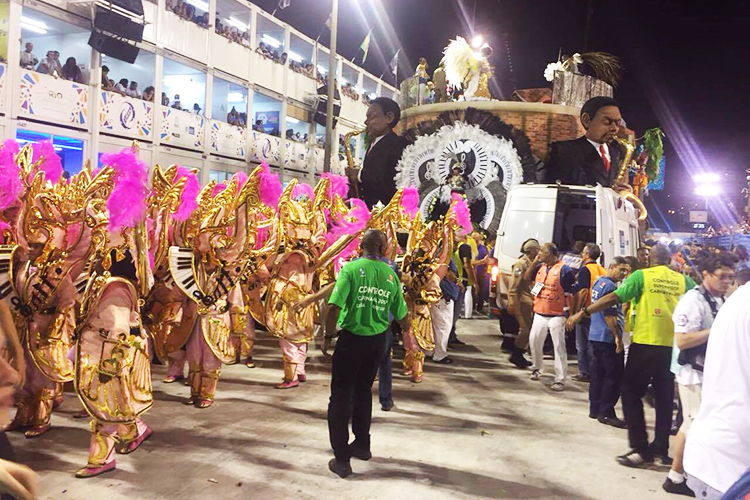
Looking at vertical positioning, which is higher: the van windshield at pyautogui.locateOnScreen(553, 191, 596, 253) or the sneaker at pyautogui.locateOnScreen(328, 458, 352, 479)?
the van windshield at pyautogui.locateOnScreen(553, 191, 596, 253)

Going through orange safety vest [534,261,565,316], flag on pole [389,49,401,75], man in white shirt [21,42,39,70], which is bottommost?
orange safety vest [534,261,565,316]

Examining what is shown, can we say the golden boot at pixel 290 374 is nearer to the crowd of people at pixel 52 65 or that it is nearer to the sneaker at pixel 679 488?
the sneaker at pixel 679 488

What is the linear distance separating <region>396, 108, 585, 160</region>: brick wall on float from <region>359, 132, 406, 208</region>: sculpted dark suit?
2931 mm

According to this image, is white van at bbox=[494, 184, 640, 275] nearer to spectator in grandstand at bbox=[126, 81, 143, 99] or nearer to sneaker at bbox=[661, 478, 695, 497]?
sneaker at bbox=[661, 478, 695, 497]

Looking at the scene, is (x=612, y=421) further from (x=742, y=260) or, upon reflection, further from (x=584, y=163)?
(x=584, y=163)

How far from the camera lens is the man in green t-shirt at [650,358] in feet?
16.3

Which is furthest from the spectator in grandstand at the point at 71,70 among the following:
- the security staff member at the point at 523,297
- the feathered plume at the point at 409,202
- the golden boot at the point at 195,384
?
the security staff member at the point at 523,297

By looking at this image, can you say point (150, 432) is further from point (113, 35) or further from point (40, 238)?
point (113, 35)

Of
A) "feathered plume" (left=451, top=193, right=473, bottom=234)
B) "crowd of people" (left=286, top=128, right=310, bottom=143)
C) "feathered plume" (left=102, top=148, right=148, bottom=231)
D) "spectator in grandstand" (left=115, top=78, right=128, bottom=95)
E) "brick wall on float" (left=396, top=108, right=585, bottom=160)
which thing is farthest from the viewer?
"crowd of people" (left=286, top=128, right=310, bottom=143)

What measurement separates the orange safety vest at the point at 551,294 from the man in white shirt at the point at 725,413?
461cm

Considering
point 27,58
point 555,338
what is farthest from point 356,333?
point 27,58

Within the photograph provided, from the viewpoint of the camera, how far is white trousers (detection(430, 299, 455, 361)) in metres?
8.60

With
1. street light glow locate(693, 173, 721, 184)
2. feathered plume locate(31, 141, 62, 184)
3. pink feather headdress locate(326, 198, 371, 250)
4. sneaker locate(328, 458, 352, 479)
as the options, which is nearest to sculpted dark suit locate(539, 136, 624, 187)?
pink feather headdress locate(326, 198, 371, 250)

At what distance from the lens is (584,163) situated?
42.9 feet
